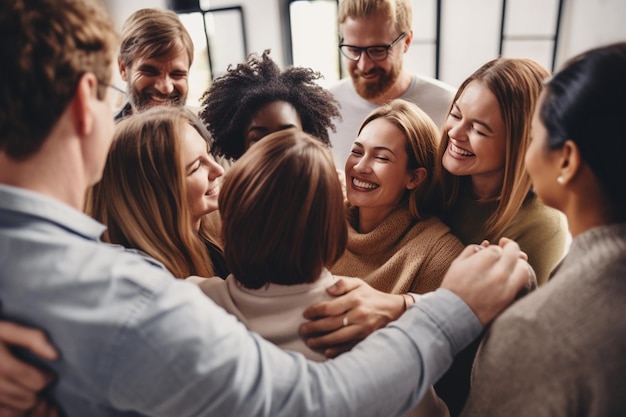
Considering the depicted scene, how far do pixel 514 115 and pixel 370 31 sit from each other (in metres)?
1.11

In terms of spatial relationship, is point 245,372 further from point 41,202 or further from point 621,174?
point 621,174

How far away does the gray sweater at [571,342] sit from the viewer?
2.40ft

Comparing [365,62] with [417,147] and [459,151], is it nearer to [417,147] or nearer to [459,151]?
[417,147]

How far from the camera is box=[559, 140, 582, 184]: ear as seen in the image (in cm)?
79

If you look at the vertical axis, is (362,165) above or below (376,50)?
below

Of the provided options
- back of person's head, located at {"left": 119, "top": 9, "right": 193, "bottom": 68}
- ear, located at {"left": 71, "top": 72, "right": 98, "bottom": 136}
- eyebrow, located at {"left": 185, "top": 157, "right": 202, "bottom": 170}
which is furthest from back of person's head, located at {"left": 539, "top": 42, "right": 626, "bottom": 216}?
back of person's head, located at {"left": 119, "top": 9, "right": 193, "bottom": 68}

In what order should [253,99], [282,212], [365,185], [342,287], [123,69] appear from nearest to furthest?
[282,212], [342,287], [365,185], [253,99], [123,69]

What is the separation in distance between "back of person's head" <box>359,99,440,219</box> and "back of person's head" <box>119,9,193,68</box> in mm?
980

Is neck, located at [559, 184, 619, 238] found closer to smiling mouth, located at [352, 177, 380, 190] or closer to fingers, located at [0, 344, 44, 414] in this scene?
smiling mouth, located at [352, 177, 380, 190]

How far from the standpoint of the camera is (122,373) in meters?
0.66

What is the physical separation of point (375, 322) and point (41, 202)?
69 centimetres

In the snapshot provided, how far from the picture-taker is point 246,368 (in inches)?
27.3

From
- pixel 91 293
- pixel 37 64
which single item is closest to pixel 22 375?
pixel 91 293

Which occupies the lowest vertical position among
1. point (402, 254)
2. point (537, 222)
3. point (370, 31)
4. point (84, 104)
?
point (402, 254)
